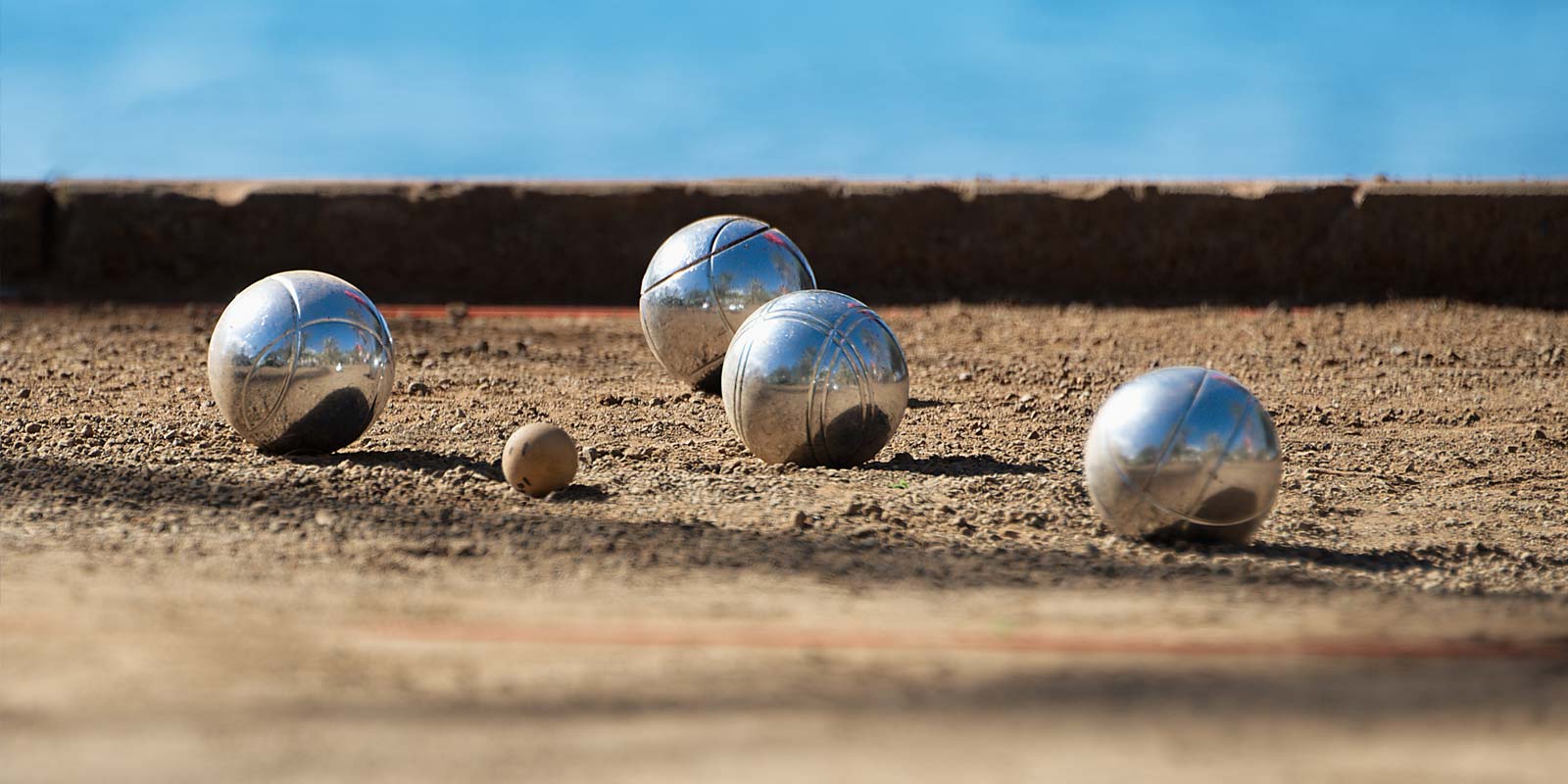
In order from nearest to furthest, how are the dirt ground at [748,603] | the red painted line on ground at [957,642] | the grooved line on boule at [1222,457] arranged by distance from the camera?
the dirt ground at [748,603] < the red painted line on ground at [957,642] < the grooved line on boule at [1222,457]

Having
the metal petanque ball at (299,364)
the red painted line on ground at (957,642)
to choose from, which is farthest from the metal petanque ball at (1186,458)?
the metal petanque ball at (299,364)

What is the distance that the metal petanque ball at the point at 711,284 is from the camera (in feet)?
31.7

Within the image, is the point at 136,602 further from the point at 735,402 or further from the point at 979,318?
the point at 979,318

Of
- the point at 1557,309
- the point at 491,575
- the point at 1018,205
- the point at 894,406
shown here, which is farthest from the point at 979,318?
the point at 491,575

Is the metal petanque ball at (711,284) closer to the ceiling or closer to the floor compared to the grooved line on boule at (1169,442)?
closer to the ceiling

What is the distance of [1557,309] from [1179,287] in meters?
3.21

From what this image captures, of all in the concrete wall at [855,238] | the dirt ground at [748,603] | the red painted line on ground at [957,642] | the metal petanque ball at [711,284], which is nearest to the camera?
the dirt ground at [748,603]

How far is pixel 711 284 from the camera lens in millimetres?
9625

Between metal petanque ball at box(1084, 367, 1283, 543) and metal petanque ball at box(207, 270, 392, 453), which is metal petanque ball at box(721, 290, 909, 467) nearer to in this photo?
metal petanque ball at box(1084, 367, 1283, 543)

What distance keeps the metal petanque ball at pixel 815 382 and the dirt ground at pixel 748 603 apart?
16cm

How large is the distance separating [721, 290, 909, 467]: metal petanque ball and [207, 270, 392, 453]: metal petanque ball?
1.87 m

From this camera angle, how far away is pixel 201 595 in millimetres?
5375

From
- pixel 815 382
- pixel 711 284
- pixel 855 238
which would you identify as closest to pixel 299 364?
pixel 815 382

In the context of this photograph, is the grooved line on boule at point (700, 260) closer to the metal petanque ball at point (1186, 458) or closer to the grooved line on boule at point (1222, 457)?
the metal petanque ball at point (1186, 458)
